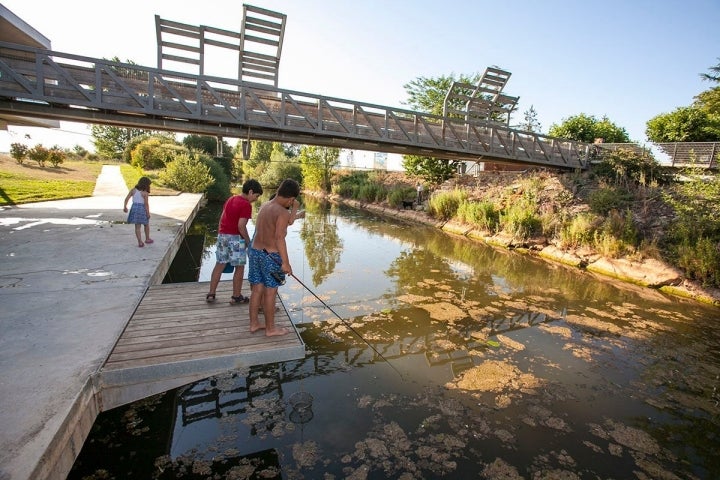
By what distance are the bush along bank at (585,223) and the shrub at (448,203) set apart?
0.15 feet

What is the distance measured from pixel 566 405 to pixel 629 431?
0.56 meters

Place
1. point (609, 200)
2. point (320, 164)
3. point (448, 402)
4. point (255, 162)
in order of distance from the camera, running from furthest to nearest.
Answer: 1. point (255, 162)
2. point (320, 164)
3. point (609, 200)
4. point (448, 402)

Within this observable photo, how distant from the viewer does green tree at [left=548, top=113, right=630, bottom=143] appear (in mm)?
19969

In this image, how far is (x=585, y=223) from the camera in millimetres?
10898

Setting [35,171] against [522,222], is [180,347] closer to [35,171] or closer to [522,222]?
[522,222]

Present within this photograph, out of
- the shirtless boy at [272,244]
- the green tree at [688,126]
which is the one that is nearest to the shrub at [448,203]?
the green tree at [688,126]

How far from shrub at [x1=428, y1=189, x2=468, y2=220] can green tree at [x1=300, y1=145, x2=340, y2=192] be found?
47.9 ft

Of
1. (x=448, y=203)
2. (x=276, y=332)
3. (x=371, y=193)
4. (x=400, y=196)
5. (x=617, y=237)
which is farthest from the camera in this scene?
(x=371, y=193)

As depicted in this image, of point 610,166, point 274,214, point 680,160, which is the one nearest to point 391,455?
point 274,214

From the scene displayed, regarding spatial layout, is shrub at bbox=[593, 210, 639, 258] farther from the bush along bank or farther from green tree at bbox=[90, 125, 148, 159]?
green tree at bbox=[90, 125, 148, 159]

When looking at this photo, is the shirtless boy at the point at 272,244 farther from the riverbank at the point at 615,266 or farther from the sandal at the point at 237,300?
the riverbank at the point at 615,266

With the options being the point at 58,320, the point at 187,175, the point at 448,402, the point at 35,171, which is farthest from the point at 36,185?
the point at 448,402

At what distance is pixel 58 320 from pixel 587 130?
24.0 m

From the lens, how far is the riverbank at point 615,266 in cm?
802
